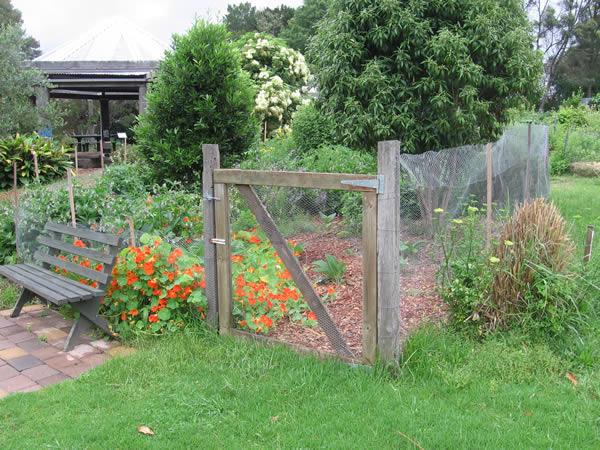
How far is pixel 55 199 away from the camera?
6715 mm

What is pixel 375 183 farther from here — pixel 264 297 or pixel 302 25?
pixel 302 25

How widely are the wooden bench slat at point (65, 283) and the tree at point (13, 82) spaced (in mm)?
7643

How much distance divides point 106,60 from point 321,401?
1582cm

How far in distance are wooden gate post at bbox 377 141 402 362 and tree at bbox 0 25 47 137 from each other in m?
10.7

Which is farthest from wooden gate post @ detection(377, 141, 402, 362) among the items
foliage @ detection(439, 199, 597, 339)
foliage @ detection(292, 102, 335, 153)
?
foliage @ detection(292, 102, 335, 153)

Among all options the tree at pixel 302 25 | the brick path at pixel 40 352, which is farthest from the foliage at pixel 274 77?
the tree at pixel 302 25

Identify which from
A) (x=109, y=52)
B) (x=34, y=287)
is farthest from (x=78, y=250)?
(x=109, y=52)

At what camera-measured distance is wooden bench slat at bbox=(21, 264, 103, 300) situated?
4.37 meters

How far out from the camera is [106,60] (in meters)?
16.8

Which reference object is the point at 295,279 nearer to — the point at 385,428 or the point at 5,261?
the point at 385,428

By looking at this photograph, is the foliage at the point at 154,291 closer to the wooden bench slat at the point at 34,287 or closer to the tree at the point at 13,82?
the wooden bench slat at the point at 34,287

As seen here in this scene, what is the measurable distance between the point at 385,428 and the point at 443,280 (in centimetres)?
167

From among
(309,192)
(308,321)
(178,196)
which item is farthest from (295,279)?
(178,196)

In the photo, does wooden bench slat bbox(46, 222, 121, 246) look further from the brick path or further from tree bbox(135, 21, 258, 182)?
tree bbox(135, 21, 258, 182)
